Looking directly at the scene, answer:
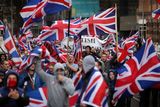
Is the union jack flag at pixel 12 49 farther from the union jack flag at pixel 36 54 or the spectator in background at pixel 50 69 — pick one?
the spectator in background at pixel 50 69

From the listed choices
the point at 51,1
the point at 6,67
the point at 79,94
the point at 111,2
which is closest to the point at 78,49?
the point at 51,1

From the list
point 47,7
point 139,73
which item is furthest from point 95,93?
point 47,7

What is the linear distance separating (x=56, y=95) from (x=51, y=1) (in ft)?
18.1

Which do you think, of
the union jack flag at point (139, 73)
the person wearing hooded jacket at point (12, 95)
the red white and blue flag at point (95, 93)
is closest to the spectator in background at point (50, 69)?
the union jack flag at point (139, 73)

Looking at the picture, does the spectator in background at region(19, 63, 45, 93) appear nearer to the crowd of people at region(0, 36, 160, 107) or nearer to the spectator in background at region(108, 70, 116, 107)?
the crowd of people at region(0, 36, 160, 107)

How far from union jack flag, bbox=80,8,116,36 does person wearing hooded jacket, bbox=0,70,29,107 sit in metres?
8.52

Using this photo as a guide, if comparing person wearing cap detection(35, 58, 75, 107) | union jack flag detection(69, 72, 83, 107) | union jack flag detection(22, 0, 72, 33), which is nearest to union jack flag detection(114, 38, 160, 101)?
union jack flag detection(69, 72, 83, 107)

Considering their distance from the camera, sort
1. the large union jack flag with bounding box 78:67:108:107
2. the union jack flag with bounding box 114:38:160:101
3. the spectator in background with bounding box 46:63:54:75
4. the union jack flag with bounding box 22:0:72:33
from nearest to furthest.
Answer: the large union jack flag with bounding box 78:67:108:107
the union jack flag with bounding box 114:38:160:101
the spectator in background with bounding box 46:63:54:75
the union jack flag with bounding box 22:0:72:33

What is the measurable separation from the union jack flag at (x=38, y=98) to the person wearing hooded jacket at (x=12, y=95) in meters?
1.90

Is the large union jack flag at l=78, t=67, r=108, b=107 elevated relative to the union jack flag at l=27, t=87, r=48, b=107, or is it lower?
elevated

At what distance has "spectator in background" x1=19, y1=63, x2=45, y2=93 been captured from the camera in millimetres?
12250

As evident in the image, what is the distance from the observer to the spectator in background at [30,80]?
12.2 m

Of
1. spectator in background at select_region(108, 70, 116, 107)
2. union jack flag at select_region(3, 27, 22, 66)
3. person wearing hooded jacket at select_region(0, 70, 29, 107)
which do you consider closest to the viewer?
person wearing hooded jacket at select_region(0, 70, 29, 107)

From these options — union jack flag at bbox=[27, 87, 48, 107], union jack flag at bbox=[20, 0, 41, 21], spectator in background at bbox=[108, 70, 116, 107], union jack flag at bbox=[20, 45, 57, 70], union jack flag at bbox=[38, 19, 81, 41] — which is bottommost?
union jack flag at bbox=[38, 19, 81, 41]
